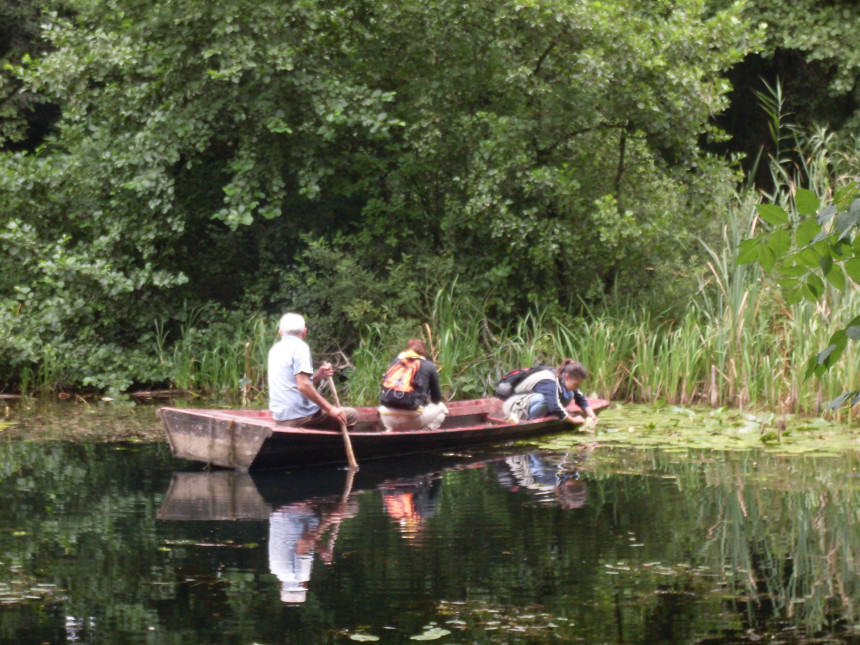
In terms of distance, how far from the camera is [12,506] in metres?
7.43

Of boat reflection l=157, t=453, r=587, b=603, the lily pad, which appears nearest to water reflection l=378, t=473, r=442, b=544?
boat reflection l=157, t=453, r=587, b=603

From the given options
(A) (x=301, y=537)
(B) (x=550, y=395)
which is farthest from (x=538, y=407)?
(A) (x=301, y=537)

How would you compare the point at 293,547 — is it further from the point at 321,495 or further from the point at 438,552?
the point at 321,495

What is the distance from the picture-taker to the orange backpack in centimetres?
998

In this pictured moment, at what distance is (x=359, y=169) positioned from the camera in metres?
14.8

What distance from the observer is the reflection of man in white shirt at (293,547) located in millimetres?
5457

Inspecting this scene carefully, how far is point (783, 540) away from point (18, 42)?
16.0 metres

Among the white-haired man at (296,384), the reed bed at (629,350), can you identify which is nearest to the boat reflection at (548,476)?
the white-haired man at (296,384)

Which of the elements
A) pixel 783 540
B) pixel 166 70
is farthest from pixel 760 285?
pixel 166 70

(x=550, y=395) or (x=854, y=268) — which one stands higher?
Answer: (x=854, y=268)

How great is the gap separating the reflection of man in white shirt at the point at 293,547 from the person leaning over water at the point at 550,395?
3723 mm

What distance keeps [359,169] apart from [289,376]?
5.99 meters

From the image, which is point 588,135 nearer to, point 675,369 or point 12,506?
point 675,369

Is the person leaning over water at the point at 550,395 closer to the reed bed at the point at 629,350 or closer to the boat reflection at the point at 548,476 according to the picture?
the boat reflection at the point at 548,476
